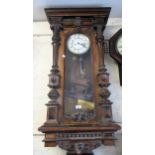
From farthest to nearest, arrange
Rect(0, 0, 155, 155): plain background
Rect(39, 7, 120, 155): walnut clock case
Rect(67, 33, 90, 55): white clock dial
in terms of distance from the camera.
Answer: Rect(67, 33, 90, 55): white clock dial, Rect(39, 7, 120, 155): walnut clock case, Rect(0, 0, 155, 155): plain background

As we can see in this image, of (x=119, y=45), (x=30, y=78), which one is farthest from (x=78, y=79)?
(x=30, y=78)

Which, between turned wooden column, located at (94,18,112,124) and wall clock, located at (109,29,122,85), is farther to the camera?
wall clock, located at (109,29,122,85)

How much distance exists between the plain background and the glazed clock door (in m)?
0.78

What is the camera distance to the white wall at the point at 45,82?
5.44 ft

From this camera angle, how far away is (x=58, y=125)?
57.7 inches

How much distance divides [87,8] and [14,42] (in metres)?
0.95

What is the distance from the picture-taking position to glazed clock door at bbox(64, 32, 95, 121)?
1.51 meters

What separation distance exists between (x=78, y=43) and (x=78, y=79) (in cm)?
20

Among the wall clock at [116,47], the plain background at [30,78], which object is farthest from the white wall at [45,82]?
the plain background at [30,78]

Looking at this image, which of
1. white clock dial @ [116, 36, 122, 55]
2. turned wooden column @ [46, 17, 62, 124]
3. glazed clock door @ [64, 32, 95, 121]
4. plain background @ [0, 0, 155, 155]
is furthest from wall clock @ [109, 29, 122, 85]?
plain background @ [0, 0, 155, 155]

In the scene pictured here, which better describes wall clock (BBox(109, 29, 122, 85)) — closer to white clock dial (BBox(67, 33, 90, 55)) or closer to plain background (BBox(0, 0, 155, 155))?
white clock dial (BBox(67, 33, 90, 55))
